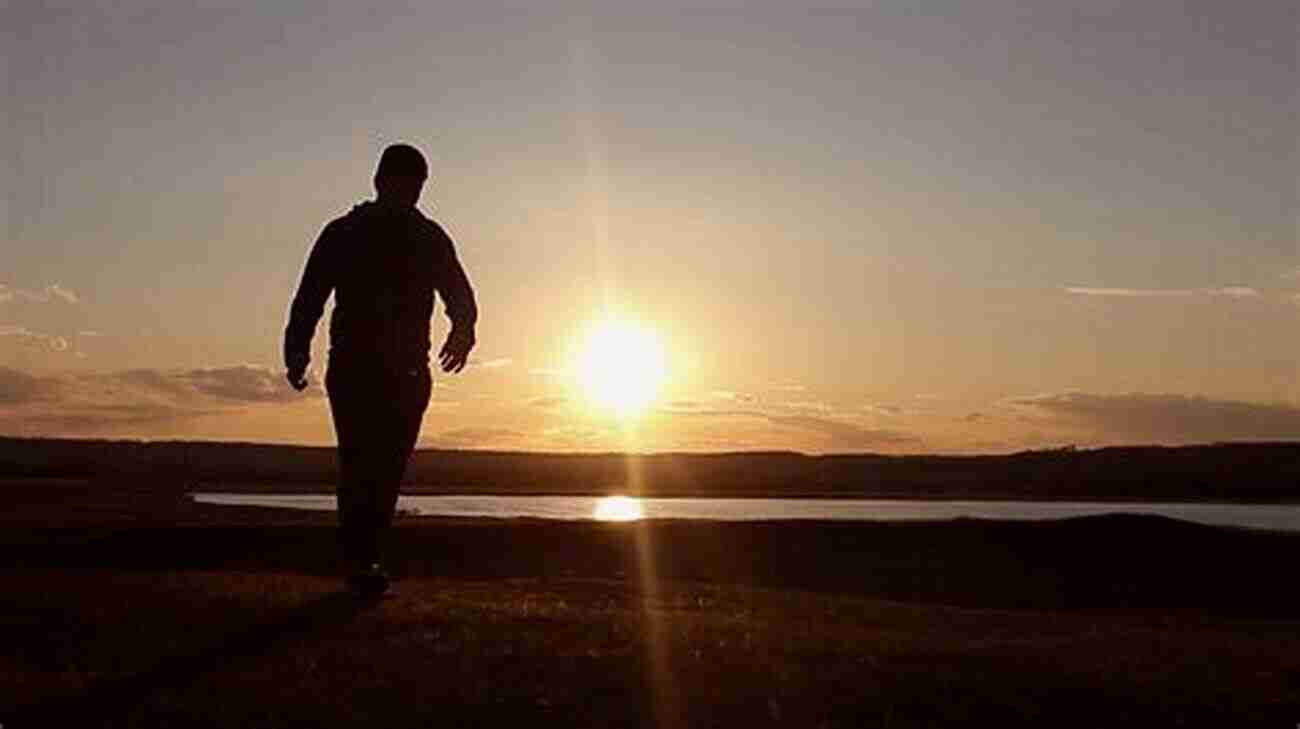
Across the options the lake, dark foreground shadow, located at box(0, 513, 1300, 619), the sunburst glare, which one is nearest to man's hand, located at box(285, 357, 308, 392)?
dark foreground shadow, located at box(0, 513, 1300, 619)

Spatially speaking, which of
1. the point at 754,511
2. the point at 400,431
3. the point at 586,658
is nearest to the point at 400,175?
the point at 400,431

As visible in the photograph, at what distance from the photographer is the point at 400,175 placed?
1306 cm

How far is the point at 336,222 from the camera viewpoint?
13000mm

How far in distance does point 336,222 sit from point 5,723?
16.7 ft

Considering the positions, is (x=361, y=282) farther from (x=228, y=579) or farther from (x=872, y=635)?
(x=872, y=635)

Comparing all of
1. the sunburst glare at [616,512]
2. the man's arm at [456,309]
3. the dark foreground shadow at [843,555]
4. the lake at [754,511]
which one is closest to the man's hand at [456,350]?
the man's arm at [456,309]

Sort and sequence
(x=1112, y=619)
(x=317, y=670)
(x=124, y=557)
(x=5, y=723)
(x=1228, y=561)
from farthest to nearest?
(x=1228, y=561) < (x=124, y=557) < (x=1112, y=619) < (x=317, y=670) < (x=5, y=723)

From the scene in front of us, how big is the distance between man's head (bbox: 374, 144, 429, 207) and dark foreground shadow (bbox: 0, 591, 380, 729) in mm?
2851

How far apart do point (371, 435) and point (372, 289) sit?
1.02 metres

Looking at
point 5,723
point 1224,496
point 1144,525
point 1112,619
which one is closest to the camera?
point 5,723

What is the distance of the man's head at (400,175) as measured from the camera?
13.1m

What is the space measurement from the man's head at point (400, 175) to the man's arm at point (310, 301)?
0.44 m

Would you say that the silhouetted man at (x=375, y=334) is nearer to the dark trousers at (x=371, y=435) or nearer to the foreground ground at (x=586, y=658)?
the dark trousers at (x=371, y=435)

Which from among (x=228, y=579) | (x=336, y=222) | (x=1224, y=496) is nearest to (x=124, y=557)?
(x=228, y=579)
